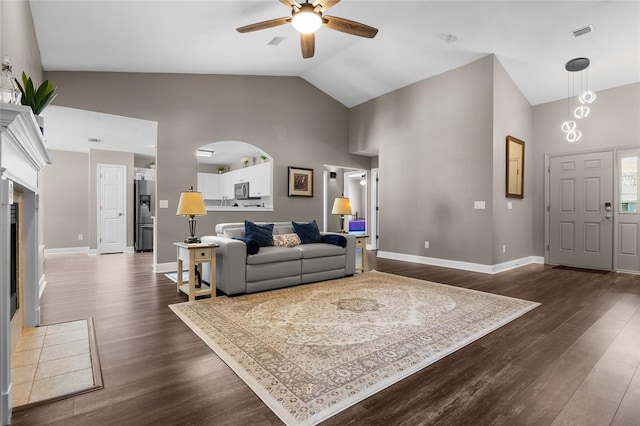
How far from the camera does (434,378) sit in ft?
6.54

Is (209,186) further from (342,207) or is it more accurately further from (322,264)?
(322,264)

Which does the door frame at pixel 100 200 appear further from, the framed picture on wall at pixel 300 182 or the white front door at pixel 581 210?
the white front door at pixel 581 210

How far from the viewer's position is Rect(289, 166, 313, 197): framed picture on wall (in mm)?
6695

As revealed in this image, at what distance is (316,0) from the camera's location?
2.98 meters

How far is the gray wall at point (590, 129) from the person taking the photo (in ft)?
17.2

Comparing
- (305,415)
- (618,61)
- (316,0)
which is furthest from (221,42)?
(618,61)

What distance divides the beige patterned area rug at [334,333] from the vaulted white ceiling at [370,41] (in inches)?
123

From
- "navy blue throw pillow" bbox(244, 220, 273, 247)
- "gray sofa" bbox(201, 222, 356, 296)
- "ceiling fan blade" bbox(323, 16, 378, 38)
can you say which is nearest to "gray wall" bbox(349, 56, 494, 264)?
"gray sofa" bbox(201, 222, 356, 296)

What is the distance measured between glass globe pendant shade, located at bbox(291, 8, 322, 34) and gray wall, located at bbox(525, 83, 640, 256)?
16.7 ft

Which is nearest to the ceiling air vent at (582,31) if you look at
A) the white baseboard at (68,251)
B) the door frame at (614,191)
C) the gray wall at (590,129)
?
the gray wall at (590,129)

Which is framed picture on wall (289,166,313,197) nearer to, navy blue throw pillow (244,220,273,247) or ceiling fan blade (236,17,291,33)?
navy blue throw pillow (244,220,273,247)

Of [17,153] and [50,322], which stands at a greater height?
[17,153]

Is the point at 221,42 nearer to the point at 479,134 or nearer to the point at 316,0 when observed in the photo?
the point at 316,0

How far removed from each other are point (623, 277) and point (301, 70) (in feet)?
20.9
